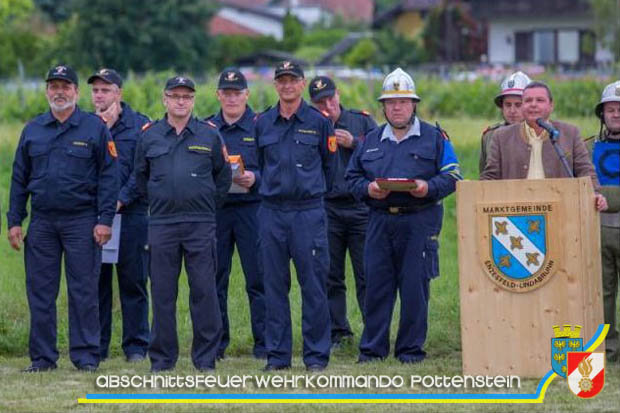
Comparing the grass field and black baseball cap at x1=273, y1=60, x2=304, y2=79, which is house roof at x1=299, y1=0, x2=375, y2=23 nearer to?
the grass field

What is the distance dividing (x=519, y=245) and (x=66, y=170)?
3.26m

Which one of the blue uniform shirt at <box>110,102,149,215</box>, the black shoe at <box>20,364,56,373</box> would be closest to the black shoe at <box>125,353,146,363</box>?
the black shoe at <box>20,364,56,373</box>

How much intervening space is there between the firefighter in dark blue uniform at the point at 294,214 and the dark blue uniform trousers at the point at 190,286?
0.41 metres

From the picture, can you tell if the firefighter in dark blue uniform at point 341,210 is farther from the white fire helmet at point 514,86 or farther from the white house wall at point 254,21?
the white house wall at point 254,21

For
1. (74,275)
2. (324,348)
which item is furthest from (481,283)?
(74,275)

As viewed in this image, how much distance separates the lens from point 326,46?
8831 centimetres

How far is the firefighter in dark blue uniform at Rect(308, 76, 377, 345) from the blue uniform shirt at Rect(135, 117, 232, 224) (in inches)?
68.0

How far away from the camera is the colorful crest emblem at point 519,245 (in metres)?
9.13

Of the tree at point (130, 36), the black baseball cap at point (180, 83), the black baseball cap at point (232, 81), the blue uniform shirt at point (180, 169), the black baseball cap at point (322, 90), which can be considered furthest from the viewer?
the tree at point (130, 36)

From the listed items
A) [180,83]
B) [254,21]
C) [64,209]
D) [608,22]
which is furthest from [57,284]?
[254,21]

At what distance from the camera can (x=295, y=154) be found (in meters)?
10.0

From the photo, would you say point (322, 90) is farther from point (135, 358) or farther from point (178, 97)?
point (135, 358)

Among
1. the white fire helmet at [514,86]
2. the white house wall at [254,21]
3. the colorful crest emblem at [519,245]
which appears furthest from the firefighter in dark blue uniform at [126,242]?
the white house wall at [254,21]

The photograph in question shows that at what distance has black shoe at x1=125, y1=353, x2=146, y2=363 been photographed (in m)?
11.1
